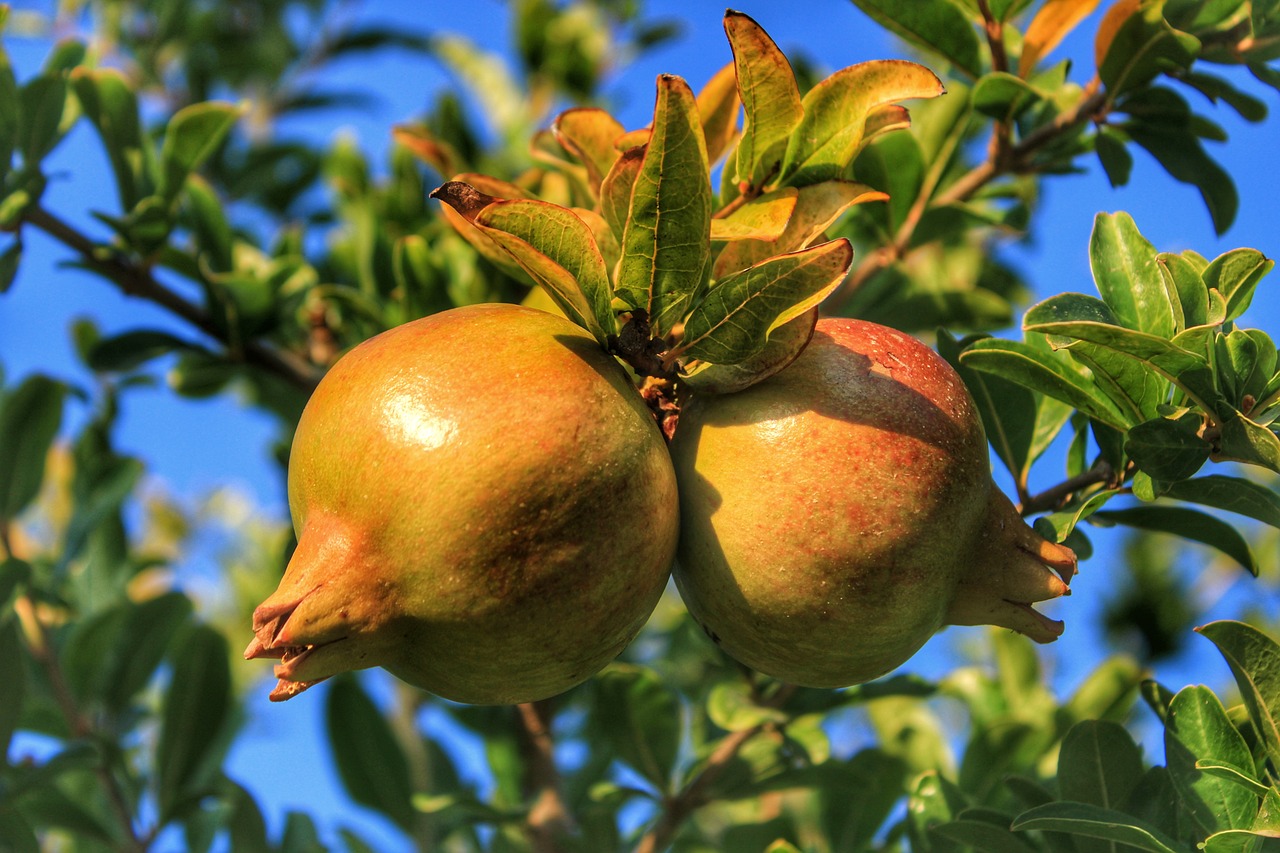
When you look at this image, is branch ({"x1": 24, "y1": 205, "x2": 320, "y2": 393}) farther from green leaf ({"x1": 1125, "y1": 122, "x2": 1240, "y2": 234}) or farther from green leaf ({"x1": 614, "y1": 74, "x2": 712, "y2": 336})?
green leaf ({"x1": 1125, "y1": 122, "x2": 1240, "y2": 234})

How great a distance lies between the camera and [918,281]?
92.6 inches

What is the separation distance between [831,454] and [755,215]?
1.06ft

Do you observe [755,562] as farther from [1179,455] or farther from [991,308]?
[991,308]

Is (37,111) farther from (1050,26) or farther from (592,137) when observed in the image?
(1050,26)

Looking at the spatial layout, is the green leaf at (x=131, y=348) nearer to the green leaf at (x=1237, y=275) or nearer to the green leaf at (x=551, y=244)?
the green leaf at (x=551, y=244)

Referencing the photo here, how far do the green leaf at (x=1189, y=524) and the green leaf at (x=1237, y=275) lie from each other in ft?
1.12

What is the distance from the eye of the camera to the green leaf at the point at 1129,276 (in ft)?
4.22

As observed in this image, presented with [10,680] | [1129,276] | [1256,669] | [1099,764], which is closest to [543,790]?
[10,680]

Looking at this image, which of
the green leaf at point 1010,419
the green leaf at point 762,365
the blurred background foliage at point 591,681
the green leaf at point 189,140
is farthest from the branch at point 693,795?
the green leaf at point 189,140

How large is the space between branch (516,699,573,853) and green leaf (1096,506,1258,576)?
1.14 meters

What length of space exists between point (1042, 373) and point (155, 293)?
1.56 metres

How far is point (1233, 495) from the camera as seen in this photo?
4.31ft

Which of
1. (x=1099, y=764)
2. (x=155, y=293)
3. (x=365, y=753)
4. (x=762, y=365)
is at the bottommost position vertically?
(x=365, y=753)

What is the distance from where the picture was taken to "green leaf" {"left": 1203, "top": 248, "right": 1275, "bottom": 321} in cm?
122
